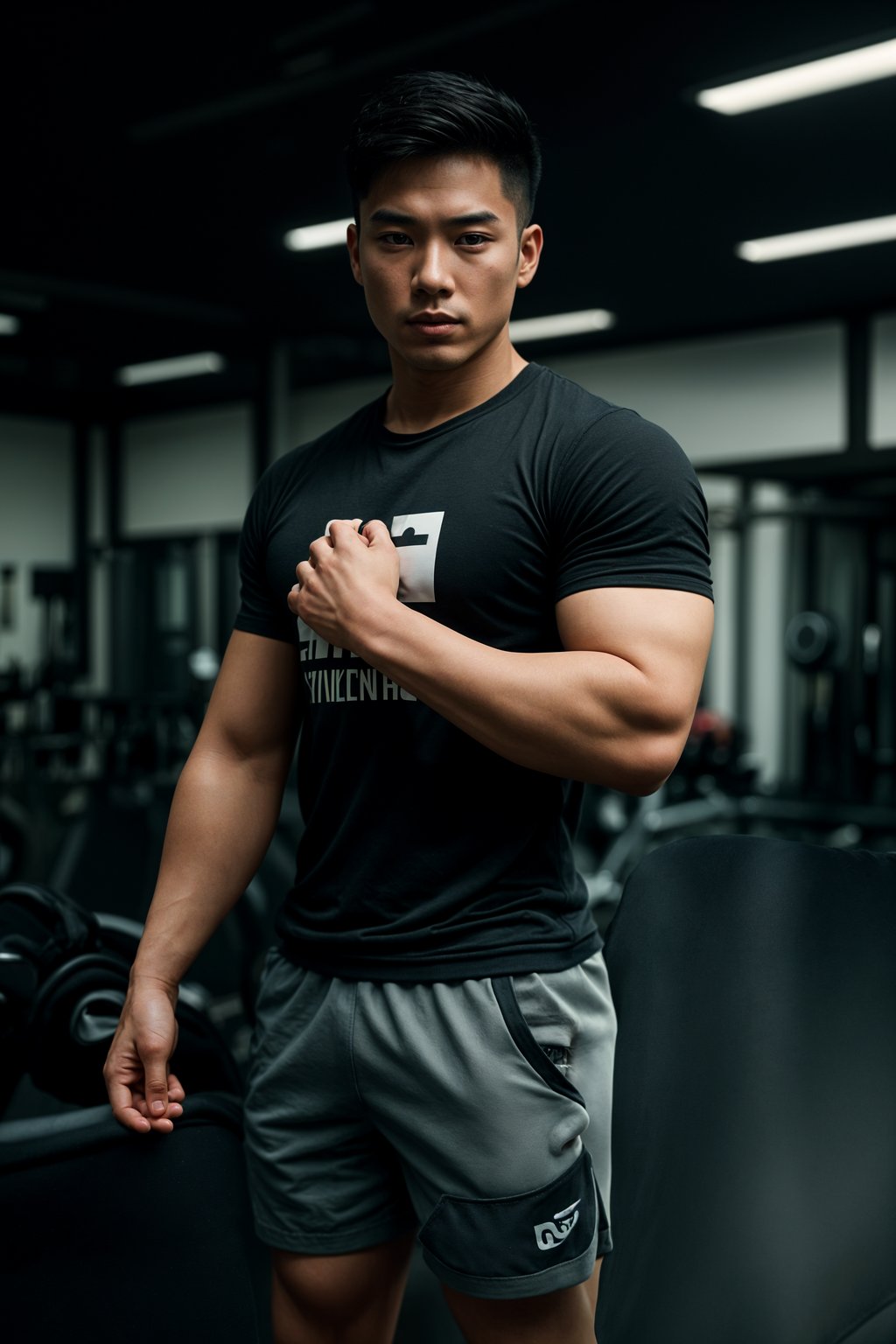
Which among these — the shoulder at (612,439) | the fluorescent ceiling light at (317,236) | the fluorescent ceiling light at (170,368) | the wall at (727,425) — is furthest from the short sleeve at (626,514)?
the fluorescent ceiling light at (170,368)

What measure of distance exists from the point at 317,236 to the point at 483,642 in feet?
13.5

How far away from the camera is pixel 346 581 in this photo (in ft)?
3.04

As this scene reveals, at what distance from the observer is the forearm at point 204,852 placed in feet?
3.55

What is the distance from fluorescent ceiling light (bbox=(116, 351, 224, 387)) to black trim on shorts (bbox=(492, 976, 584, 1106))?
612cm

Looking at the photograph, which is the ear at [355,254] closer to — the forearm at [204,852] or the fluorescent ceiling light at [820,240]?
the forearm at [204,852]

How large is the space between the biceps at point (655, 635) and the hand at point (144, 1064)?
1.55 ft

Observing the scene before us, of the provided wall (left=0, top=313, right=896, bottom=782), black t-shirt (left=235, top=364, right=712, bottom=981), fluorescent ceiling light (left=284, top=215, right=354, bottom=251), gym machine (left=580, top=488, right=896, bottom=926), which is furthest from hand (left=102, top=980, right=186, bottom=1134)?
wall (left=0, top=313, right=896, bottom=782)

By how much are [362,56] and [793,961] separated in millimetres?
2815

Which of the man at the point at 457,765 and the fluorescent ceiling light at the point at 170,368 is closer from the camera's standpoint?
the man at the point at 457,765

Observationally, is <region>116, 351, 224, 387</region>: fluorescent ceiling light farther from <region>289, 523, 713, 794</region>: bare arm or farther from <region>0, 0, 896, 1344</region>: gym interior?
<region>289, 523, 713, 794</region>: bare arm

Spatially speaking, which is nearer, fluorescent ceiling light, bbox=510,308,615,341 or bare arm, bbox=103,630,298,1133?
bare arm, bbox=103,630,298,1133

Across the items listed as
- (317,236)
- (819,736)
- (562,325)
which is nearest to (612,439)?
(317,236)

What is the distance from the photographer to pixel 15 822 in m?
4.46

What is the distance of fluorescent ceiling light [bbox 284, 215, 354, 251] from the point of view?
455 cm
